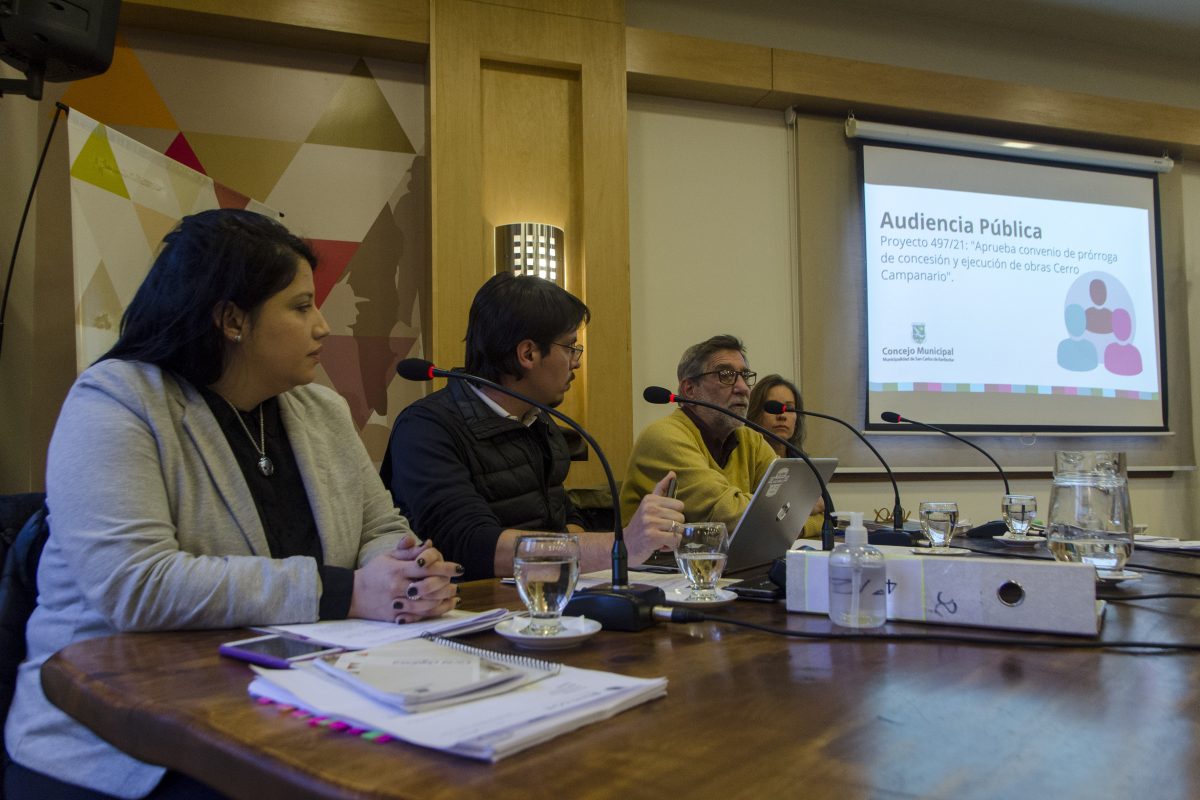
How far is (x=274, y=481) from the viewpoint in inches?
57.2

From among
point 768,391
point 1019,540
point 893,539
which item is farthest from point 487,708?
point 768,391

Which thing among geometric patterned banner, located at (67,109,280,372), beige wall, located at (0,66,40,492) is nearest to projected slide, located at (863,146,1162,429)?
geometric patterned banner, located at (67,109,280,372)

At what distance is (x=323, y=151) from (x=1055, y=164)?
3918 millimetres

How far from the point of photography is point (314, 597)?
44.4 inches

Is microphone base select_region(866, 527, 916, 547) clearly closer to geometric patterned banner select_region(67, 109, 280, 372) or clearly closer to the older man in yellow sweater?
the older man in yellow sweater

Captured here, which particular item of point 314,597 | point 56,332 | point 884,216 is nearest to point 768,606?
point 314,597

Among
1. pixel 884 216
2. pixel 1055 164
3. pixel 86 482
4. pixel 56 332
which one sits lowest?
pixel 86 482

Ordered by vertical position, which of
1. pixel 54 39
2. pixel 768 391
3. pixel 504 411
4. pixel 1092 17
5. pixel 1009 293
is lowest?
pixel 504 411

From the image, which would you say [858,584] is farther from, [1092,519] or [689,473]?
[689,473]

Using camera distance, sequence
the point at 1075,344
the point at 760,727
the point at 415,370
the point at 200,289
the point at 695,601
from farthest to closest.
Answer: the point at 1075,344 → the point at 415,370 → the point at 200,289 → the point at 695,601 → the point at 760,727

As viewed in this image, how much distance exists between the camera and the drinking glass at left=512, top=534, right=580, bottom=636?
1.02m

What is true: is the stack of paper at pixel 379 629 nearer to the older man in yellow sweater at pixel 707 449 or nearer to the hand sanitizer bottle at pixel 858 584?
the hand sanitizer bottle at pixel 858 584

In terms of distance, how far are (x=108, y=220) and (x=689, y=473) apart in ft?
6.18

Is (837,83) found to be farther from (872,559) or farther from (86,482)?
(86,482)
